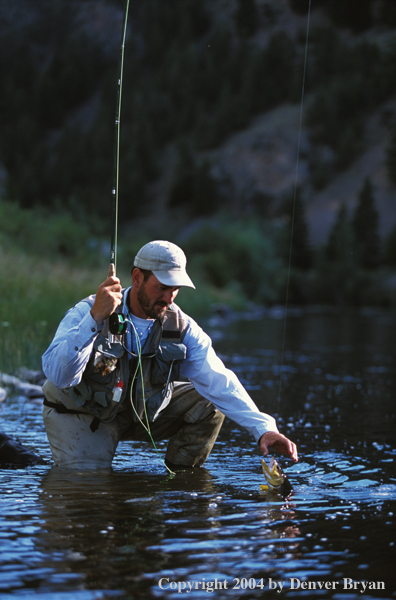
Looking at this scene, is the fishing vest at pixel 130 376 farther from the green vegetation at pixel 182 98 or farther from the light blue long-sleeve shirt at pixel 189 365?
the green vegetation at pixel 182 98

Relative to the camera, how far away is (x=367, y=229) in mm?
61125

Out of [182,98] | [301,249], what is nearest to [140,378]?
[301,249]

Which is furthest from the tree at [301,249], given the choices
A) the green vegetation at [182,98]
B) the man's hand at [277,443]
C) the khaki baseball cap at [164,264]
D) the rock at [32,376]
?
the man's hand at [277,443]

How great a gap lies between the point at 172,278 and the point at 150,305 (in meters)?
0.22

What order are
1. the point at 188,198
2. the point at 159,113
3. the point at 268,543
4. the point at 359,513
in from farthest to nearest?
the point at 159,113 < the point at 188,198 < the point at 359,513 < the point at 268,543

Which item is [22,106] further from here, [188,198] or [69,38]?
[188,198]

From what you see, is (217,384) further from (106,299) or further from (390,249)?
(390,249)

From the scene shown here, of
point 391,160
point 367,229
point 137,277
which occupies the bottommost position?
point 367,229

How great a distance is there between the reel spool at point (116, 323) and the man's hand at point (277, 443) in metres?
0.84

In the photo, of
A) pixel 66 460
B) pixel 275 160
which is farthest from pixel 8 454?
pixel 275 160

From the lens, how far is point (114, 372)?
157 inches

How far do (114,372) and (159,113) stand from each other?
79.8 meters

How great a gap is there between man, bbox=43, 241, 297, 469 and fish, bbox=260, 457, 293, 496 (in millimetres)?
116

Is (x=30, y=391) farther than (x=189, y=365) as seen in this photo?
Yes
